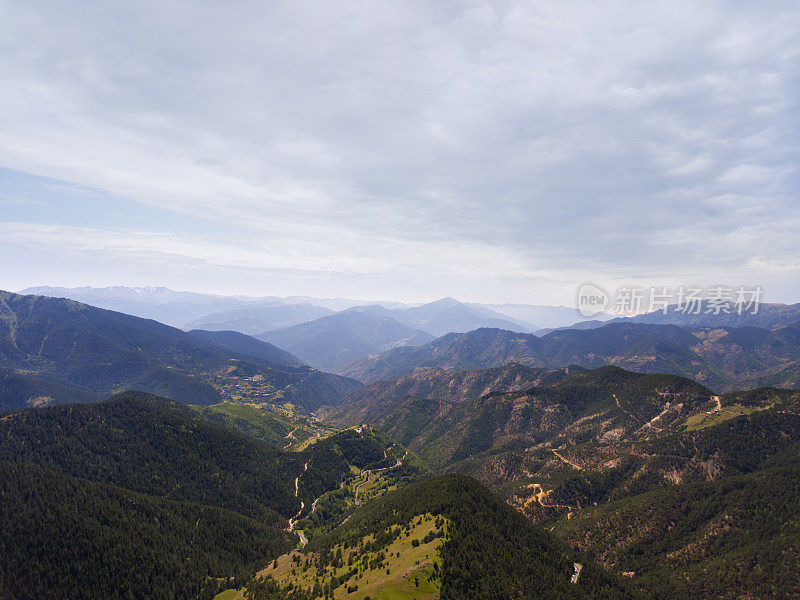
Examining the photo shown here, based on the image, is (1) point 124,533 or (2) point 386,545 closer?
(2) point 386,545

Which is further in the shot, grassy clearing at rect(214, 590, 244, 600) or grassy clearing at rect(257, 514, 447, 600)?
grassy clearing at rect(214, 590, 244, 600)

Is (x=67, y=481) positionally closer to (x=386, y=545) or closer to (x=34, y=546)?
(x=34, y=546)

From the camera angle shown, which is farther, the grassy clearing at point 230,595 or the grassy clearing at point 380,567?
the grassy clearing at point 230,595

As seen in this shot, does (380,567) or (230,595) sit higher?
(380,567)

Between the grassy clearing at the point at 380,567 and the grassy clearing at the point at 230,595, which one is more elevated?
the grassy clearing at the point at 380,567

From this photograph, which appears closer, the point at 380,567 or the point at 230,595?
the point at 380,567

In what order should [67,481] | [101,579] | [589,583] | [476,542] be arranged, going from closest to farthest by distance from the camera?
[476,542]
[589,583]
[101,579]
[67,481]

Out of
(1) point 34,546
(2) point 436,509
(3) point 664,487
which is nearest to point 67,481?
(1) point 34,546

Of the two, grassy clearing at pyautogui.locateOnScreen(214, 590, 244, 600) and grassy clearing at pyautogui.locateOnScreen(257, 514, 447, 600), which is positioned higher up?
grassy clearing at pyautogui.locateOnScreen(257, 514, 447, 600)
